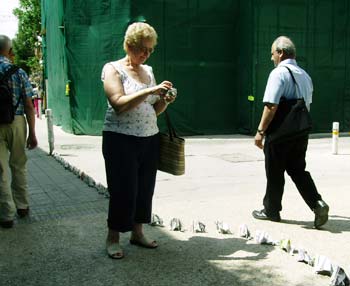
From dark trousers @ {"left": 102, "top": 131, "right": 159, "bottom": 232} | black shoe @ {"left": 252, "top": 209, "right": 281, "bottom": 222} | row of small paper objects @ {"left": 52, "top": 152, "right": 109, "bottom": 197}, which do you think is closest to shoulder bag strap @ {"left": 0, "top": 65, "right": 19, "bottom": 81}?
dark trousers @ {"left": 102, "top": 131, "right": 159, "bottom": 232}

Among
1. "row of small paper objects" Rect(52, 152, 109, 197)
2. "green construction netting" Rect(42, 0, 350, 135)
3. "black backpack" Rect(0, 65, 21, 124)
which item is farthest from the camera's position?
"green construction netting" Rect(42, 0, 350, 135)

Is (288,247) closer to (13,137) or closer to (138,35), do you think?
(138,35)

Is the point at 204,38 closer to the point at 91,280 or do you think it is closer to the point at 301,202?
the point at 301,202

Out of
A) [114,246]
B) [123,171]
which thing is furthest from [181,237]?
[123,171]

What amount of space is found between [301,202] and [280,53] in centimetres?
209

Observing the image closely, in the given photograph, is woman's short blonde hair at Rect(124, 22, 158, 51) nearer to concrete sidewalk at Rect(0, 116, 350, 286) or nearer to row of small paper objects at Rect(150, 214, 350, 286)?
concrete sidewalk at Rect(0, 116, 350, 286)

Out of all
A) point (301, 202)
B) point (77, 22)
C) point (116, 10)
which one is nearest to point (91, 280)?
point (301, 202)

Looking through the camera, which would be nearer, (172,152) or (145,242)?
(172,152)

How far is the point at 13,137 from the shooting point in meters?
5.14

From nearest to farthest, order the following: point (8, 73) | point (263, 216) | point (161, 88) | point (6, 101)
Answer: point (161, 88) < point (6, 101) < point (8, 73) < point (263, 216)

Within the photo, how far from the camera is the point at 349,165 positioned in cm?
948

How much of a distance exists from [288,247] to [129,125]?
1.71 meters

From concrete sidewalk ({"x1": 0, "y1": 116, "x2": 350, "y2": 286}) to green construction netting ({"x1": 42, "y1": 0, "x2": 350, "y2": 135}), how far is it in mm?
6842

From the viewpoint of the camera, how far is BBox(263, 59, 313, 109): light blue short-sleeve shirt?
16.4 ft
